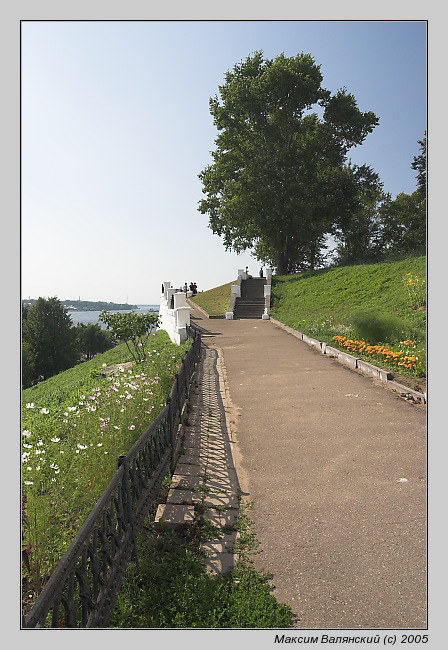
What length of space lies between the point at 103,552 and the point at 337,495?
253 cm

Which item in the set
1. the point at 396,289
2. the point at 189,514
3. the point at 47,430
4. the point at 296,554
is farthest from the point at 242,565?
the point at 396,289

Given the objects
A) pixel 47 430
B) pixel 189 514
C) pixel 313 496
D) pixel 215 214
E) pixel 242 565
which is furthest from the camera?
A: pixel 215 214

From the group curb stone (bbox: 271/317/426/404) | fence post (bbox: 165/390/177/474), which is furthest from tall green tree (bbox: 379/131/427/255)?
fence post (bbox: 165/390/177/474)

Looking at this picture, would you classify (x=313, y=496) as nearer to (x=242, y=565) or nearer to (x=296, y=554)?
(x=296, y=554)

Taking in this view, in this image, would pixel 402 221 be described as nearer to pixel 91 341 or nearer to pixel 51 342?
pixel 51 342

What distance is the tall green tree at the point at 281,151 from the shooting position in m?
29.9

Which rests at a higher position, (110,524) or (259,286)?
(259,286)

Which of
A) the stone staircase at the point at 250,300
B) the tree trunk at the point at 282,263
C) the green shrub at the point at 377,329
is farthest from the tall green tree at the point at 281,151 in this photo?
the green shrub at the point at 377,329

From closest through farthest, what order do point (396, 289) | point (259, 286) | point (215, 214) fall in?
point (396, 289), point (259, 286), point (215, 214)

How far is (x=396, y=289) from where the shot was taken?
19.2 m

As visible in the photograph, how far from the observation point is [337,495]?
4.08 m

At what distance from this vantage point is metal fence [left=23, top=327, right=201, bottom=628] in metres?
1.80

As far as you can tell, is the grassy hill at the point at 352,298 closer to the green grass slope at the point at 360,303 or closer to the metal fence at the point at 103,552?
the green grass slope at the point at 360,303

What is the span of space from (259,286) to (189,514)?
27300mm
